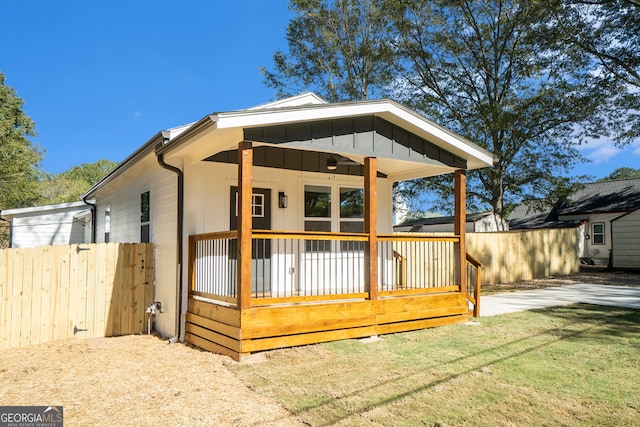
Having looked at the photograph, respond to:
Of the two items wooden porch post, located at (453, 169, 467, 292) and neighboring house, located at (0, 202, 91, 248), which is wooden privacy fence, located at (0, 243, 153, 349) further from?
neighboring house, located at (0, 202, 91, 248)

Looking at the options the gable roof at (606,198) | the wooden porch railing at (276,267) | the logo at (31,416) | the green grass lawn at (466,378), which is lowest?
the logo at (31,416)

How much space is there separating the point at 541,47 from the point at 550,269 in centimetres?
851

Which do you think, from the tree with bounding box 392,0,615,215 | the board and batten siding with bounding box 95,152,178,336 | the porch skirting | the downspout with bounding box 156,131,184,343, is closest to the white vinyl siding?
the board and batten siding with bounding box 95,152,178,336

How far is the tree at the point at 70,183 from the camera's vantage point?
32.7 meters

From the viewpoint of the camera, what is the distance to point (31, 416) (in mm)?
3627

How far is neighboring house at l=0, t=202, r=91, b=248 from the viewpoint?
1254cm

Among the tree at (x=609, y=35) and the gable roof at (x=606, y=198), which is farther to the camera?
the gable roof at (x=606, y=198)

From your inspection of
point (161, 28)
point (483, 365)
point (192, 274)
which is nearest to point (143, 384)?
point (192, 274)

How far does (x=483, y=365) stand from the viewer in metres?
4.68

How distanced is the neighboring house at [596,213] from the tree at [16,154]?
2778cm

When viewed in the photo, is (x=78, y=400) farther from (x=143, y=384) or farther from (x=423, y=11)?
(x=423, y=11)

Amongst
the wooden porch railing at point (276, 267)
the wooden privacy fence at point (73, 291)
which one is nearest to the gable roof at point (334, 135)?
the wooden porch railing at point (276, 267)

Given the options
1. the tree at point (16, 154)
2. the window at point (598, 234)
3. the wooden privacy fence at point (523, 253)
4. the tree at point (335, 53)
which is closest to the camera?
the wooden privacy fence at point (523, 253)

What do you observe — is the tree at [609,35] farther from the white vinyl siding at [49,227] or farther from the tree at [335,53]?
the white vinyl siding at [49,227]
